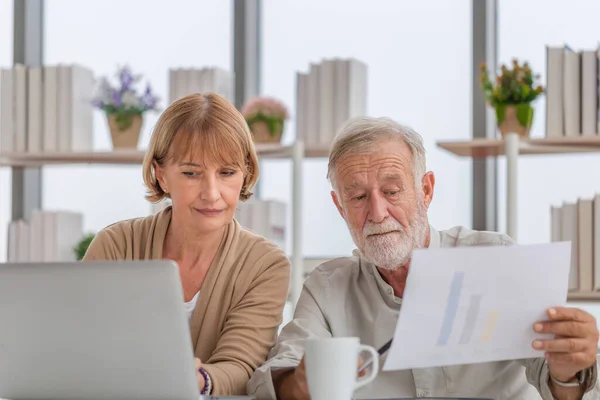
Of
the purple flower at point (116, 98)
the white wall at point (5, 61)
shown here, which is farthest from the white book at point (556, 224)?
the white wall at point (5, 61)

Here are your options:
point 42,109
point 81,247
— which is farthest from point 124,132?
point 81,247

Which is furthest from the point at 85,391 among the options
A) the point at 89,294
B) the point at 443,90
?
the point at 443,90

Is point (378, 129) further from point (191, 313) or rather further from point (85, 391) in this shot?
point (85, 391)

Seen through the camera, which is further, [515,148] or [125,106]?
[125,106]

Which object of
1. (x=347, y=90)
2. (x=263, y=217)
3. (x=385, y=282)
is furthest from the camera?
(x=263, y=217)

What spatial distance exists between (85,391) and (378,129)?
2.42 feet

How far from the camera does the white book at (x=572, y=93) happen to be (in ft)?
9.55

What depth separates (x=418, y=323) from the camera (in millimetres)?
1222

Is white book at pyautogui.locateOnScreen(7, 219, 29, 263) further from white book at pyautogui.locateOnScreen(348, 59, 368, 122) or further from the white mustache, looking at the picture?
the white mustache

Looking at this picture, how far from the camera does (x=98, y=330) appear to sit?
1.18m

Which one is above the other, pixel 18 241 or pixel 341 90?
pixel 341 90

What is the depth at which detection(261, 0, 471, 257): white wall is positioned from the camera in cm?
337

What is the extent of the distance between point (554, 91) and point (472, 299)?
187 centimetres

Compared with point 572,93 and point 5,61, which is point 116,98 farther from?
point 572,93
